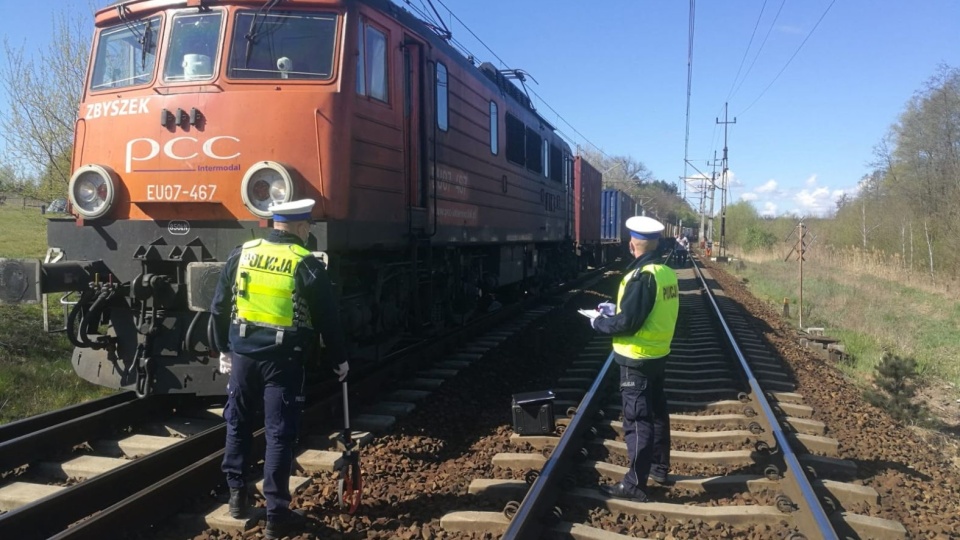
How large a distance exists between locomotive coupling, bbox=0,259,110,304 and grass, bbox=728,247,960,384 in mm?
11003

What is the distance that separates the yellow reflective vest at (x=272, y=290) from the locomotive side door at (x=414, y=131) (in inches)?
137

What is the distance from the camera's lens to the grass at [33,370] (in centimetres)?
704

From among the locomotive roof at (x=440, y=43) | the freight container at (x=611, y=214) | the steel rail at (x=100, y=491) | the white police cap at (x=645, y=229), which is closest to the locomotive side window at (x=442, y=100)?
the locomotive roof at (x=440, y=43)

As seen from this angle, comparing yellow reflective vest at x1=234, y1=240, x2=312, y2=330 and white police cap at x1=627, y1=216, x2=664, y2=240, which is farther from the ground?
white police cap at x1=627, y1=216, x2=664, y2=240

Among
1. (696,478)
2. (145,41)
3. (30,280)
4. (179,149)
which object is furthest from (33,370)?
(696,478)

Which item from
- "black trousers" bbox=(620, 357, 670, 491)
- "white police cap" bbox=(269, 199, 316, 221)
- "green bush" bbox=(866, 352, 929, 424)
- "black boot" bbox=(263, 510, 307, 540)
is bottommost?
"green bush" bbox=(866, 352, 929, 424)

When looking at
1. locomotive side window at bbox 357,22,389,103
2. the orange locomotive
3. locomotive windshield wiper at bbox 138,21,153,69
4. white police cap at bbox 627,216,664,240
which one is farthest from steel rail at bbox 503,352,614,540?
locomotive windshield wiper at bbox 138,21,153,69

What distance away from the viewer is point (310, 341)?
14.2ft

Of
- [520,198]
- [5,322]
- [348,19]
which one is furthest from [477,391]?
[5,322]

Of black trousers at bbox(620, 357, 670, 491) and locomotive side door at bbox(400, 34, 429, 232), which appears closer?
black trousers at bbox(620, 357, 670, 491)

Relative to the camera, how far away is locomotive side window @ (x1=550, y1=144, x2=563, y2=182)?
16203 mm

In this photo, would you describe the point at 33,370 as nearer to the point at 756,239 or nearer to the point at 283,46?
the point at 283,46

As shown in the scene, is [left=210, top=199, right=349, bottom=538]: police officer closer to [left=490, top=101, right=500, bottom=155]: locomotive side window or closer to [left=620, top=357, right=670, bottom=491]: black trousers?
[left=620, top=357, right=670, bottom=491]: black trousers

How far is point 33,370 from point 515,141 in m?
8.12
